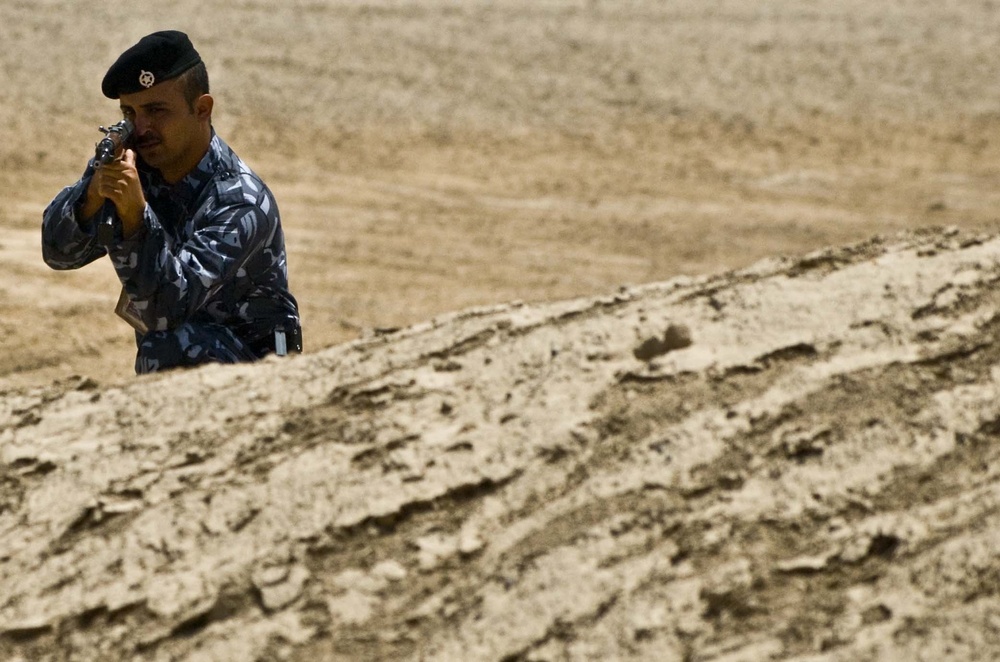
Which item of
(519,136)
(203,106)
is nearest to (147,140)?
(203,106)

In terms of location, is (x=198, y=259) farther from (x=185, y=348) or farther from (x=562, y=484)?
(x=562, y=484)

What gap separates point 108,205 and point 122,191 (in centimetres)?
9

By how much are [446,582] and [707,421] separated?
76 centimetres

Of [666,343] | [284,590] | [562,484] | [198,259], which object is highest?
[198,259]

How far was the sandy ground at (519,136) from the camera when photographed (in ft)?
27.7

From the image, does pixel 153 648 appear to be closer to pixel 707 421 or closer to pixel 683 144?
pixel 707 421

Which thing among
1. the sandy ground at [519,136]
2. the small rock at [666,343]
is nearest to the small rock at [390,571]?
the small rock at [666,343]

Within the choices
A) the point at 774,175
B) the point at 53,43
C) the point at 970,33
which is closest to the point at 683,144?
the point at 774,175

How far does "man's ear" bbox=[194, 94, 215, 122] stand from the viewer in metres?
3.74

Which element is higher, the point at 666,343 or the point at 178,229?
the point at 178,229

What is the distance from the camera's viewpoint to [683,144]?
11.5 m

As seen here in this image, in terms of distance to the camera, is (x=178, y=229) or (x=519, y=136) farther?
(x=519, y=136)

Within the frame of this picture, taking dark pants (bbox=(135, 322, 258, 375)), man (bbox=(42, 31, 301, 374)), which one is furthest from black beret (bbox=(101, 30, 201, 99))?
dark pants (bbox=(135, 322, 258, 375))

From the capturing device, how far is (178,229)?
378cm
